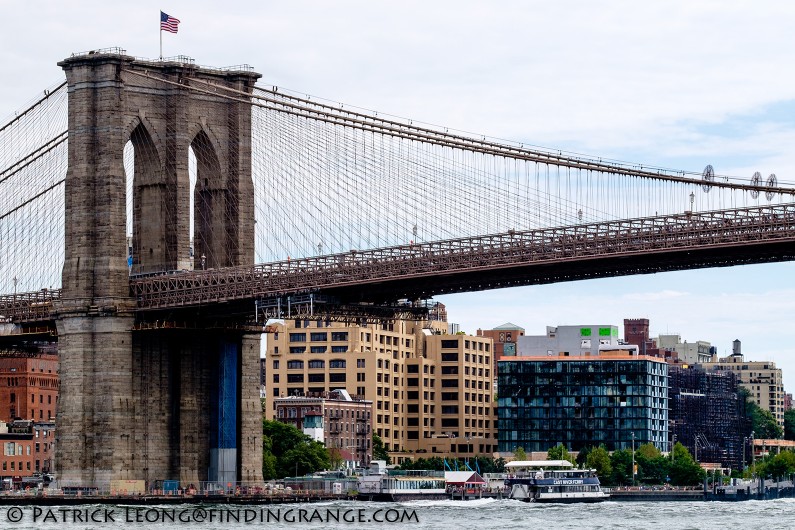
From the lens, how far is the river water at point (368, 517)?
83.3 metres

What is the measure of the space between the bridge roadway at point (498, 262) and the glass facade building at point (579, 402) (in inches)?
3664

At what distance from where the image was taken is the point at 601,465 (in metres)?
171

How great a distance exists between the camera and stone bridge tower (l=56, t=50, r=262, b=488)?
98.4m

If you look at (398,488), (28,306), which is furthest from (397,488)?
(28,306)

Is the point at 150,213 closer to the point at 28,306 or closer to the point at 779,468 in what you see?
the point at 28,306

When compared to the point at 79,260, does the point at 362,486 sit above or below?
below

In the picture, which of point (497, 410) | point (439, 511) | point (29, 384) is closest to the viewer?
point (439, 511)

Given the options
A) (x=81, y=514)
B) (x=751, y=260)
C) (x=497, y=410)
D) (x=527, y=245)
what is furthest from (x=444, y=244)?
(x=497, y=410)

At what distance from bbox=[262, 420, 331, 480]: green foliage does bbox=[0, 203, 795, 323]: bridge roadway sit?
161 feet

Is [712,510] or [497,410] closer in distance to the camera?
[712,510]

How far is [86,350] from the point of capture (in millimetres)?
98562

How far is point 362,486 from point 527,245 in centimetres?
3902

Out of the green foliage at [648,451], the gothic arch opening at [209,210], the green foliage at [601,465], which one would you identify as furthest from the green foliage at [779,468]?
the gothic arch opening at [209,210]

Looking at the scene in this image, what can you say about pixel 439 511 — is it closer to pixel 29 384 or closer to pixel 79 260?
pixel 79 260
